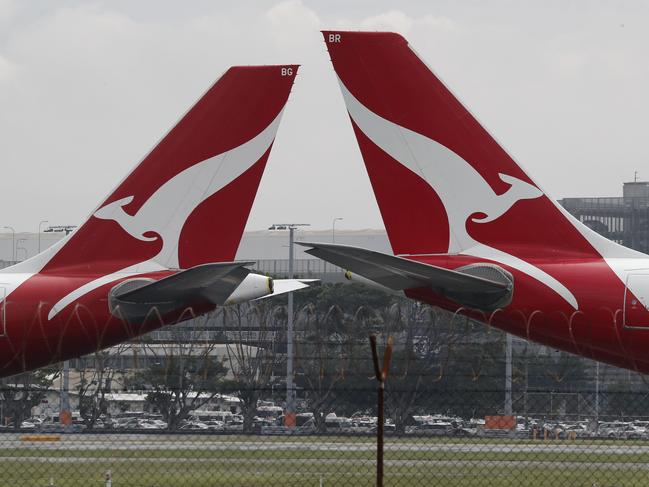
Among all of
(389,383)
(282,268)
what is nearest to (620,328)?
(389,383)

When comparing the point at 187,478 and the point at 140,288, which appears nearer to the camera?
the point at 140,288

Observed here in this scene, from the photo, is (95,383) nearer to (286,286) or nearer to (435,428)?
(286,286)

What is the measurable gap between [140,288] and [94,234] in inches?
114

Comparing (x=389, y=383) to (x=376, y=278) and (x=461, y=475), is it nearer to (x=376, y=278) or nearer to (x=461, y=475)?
(x=461, y=475)

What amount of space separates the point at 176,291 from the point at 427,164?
16.6ft

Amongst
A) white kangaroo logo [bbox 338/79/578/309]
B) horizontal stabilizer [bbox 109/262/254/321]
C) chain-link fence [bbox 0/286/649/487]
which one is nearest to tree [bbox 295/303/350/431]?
chain-link fence [bbox 0/286/649/487]

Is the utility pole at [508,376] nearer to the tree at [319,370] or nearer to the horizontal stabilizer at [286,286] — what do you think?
the tree at [319,370]

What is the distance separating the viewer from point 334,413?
27.8 m

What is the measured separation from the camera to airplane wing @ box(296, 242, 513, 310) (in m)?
18.2

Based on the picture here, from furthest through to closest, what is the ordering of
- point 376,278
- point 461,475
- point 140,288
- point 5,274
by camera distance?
1. point 461,475
2. point 5,274
3. point 140,288
4. point 376,278

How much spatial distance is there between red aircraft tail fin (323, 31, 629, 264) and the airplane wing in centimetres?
112

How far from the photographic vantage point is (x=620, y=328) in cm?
2062

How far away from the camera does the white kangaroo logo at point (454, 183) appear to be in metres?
22.1

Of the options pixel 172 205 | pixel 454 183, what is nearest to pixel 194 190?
pixel 172 205
